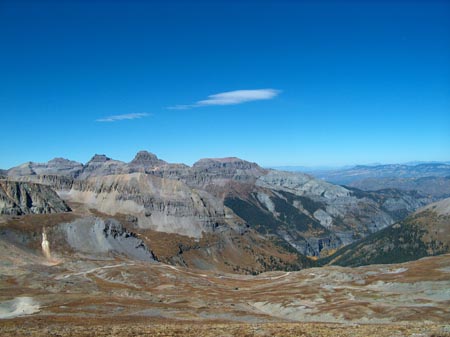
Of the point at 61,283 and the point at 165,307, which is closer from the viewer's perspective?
the point at 165,307

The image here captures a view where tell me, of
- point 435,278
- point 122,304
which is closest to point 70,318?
point 122,304

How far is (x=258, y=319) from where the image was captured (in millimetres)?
Result: 92062

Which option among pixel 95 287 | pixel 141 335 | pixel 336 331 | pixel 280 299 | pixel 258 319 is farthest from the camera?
pixel 95 287

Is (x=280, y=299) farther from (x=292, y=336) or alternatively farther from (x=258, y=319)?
(x=292, y=336)

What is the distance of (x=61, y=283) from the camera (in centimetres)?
13462

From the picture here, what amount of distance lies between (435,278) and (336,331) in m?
98.2

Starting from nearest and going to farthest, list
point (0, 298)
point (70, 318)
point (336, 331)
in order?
point (336, 331) → point (70, 318) → point (0, 298)

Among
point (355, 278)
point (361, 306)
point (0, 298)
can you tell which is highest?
point (0, 298)

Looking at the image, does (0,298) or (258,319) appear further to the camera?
(0,298)

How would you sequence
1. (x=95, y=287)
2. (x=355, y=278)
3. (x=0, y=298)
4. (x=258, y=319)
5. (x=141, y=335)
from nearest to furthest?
(x=141, y=335) < (x=258, y=319) < (x=0, y=298) < (x=95, y=287) < (x=355, y=278)

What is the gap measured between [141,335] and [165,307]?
5382cm

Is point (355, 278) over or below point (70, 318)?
below

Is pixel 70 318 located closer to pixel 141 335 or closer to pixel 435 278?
pixel 141 335

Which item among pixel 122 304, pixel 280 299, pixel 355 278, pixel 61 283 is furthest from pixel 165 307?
pixel 355 278
